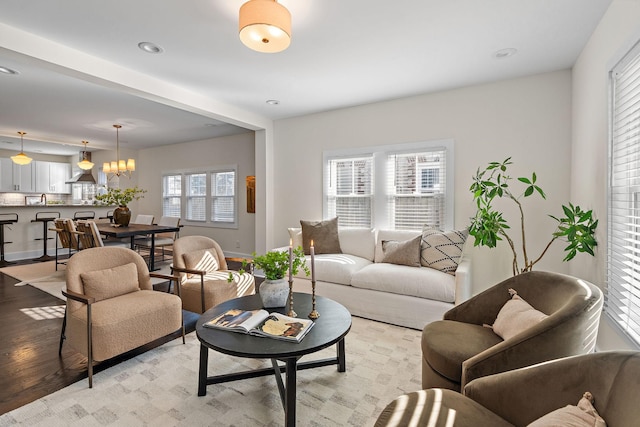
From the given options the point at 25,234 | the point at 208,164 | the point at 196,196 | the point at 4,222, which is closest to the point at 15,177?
the point at 25,234

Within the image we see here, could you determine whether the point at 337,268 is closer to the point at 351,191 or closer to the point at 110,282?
the point at 351,191

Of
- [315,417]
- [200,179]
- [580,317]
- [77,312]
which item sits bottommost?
[315,417]

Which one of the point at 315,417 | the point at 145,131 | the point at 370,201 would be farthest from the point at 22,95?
the point at 315,417

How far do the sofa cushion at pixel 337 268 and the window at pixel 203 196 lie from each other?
3509 millimetres

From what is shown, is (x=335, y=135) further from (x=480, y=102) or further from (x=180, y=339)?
(x=180, y=339)

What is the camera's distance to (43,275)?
201 inches

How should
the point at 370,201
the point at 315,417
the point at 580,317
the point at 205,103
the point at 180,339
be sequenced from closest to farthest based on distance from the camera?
the point at 580,317
the point at 315,417
the point at 180,339
the point at 205,103
the point at 370,201

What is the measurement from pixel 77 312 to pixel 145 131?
5.12 metres

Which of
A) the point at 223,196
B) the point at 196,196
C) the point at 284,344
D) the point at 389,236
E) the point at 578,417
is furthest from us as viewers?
the point at 196,196

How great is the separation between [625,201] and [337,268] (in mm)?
2523

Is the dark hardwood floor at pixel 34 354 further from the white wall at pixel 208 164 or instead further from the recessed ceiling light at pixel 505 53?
the recessed ceiling light at pixel 505 53

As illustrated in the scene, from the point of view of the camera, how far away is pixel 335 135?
4.81 metres

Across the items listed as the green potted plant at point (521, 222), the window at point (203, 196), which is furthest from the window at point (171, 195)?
the green potted plant at point (521, 222)

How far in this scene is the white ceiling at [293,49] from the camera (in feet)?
7.72
